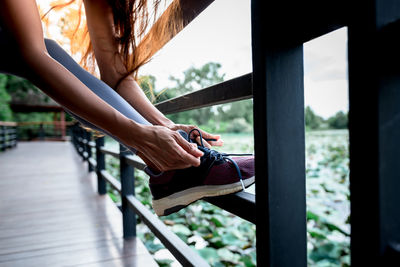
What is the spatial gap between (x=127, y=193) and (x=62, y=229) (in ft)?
1.69

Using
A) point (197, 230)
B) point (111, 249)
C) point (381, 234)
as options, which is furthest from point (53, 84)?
point (197, 230)

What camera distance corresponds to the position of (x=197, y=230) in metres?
1.62

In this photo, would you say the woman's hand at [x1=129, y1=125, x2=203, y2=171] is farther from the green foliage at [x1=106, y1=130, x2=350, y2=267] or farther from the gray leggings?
the green foliage at [x1=106, y1=130, x2=350, y2=267]

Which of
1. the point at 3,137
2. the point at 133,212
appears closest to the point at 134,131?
the point at 133,212

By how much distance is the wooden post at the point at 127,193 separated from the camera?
1.47m

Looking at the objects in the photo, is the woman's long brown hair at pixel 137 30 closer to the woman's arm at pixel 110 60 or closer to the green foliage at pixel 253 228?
the woman's arm at pixel 110 60

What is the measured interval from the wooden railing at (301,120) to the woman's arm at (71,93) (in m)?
0.13

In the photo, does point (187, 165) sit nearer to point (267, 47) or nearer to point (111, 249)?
point (267, 47)

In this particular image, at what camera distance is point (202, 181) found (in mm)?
589

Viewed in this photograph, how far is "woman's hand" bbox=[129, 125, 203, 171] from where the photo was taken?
57cm

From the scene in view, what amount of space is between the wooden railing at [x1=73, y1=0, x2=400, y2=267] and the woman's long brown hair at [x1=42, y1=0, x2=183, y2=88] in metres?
0.04

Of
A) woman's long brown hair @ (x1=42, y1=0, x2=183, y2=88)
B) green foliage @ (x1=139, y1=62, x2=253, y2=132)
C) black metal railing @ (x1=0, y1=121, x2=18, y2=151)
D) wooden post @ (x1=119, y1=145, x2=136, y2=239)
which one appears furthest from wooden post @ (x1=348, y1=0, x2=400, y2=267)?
black metal railing @ (x1=0, y1=121, x2=18, y2=151)

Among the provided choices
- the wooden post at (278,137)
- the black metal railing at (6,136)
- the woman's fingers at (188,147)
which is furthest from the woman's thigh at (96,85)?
the black metal railing at (6,136)

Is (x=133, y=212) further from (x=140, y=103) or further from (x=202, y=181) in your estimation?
(x=202, y=181)
